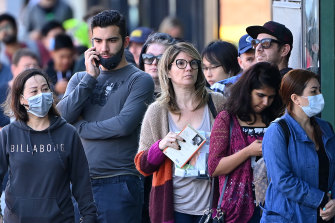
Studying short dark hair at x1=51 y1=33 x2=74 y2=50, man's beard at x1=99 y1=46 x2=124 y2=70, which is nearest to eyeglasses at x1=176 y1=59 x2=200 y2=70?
man's beard at x1=99 y1=46 x2=124 y2=70

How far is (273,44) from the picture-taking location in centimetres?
756

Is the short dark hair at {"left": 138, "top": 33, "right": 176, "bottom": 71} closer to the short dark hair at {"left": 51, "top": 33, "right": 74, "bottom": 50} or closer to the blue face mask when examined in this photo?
the blue face mask

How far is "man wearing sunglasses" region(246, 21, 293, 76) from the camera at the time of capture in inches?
297

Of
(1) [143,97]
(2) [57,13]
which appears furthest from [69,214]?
(2) [57,13]

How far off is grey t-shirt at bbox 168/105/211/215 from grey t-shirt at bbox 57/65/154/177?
712mm

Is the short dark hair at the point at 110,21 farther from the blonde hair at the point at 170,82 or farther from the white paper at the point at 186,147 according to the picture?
the white paper at the point at 186,147

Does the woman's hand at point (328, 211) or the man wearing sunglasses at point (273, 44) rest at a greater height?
the man wearing sunglasses at point (273, 44)

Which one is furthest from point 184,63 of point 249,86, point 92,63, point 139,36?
point 139,36

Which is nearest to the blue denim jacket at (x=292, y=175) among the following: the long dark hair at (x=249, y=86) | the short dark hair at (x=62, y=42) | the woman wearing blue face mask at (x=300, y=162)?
the woman wearing blue face mask at (x=300, y=162)

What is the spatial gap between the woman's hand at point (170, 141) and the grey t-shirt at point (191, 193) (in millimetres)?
208

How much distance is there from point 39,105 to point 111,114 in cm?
101

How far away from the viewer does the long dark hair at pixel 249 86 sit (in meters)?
6.59

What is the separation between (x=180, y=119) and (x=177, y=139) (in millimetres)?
290

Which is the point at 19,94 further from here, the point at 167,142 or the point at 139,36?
the point at 139,36
